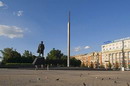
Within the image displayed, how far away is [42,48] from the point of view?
4303 cm

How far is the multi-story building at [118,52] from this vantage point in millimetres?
112625

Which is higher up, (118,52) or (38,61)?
(118,52)

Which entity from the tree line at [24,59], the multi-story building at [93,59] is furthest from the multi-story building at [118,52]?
the tree line at [24,59]

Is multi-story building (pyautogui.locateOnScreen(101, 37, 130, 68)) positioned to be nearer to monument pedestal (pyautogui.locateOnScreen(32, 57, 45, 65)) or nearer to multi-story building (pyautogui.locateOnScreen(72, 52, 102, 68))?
multi-story building (pyautogui.locateOnScreen(72, 52, 102, 68))

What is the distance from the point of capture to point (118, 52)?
116750mm

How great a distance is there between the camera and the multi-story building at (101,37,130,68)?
370 ft

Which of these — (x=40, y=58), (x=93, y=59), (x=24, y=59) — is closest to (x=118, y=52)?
(x=93, y=59)

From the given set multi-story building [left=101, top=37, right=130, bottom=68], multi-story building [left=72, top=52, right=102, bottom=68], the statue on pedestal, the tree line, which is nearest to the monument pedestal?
the statue on pedestal

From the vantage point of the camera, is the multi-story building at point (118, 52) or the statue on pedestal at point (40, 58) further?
the multi-story building at point (118, 52)

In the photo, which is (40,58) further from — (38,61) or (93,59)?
(93,59)

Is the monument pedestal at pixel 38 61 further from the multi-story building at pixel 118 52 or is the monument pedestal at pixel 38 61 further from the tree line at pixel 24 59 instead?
the multi-story building at pixel 118 52

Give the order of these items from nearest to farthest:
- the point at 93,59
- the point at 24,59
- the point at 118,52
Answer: the point at 24,59
the point at 118,52
the point at 93,59

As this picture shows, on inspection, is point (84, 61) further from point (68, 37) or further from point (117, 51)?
point (68, 37)

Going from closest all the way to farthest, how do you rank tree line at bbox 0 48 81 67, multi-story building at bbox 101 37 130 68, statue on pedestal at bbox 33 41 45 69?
statue on pedestal at bbox 33 41 45 69, tree line at bbox 0 48 81 67, multi-story building at bbox 101 37 130 68
